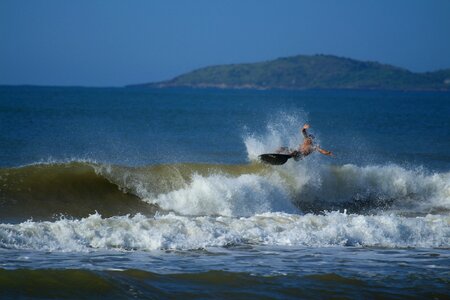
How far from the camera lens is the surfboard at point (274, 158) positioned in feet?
70.1

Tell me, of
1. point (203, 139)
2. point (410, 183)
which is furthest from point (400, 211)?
point (203, 139)

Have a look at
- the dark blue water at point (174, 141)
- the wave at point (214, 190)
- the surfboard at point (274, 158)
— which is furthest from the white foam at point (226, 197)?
the dark blue water at point (174, 141)

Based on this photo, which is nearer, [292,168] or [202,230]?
[202,230]

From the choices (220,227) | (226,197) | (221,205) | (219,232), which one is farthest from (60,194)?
(219,232)

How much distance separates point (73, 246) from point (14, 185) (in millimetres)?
6412

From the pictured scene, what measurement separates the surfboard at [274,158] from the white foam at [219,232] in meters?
4.46

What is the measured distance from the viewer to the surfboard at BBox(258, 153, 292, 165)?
70.1 feet

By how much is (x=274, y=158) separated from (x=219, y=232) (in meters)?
6.89

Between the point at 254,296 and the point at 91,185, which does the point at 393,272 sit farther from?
the point at 91,185

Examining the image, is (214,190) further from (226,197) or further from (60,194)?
(60,194)

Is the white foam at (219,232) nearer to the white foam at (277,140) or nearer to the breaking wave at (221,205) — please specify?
the breaking wave at (221,205)

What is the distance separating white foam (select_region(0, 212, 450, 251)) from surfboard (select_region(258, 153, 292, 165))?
175 inches

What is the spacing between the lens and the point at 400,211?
21.4 metres

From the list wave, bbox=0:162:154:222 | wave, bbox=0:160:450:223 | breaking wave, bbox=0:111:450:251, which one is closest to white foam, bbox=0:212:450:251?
breaking wave, bbox=0:111:450:251
